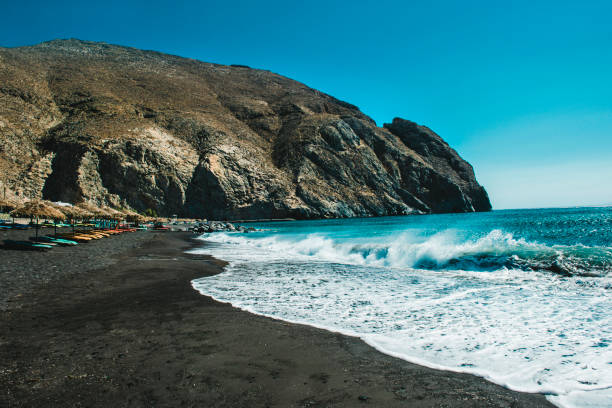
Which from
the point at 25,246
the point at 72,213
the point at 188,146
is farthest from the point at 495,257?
the point at 188,146

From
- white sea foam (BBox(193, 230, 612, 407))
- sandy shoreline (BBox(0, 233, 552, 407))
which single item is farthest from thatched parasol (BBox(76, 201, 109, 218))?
sandy shoreline (BBox(0, 233, 552, 407))

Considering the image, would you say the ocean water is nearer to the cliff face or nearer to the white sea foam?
the white sea foam

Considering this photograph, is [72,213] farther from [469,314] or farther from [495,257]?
[469,314]

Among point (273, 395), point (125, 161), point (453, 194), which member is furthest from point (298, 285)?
point (453, 194)

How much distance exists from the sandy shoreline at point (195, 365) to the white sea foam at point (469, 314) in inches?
17.2

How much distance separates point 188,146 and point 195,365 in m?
79.1

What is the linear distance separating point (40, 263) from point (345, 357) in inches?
518

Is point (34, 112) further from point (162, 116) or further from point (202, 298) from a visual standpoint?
point (202, 298)

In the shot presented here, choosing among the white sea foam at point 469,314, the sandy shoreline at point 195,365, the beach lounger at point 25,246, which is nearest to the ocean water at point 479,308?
the white sea foam at point 469,314

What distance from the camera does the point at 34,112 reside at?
6644 centimetres

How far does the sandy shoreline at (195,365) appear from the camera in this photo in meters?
3.11

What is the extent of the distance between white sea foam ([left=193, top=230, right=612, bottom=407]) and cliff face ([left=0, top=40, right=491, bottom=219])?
63496 millimetres

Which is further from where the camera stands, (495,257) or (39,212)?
(39,212)

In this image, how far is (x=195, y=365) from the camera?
3818 mm
